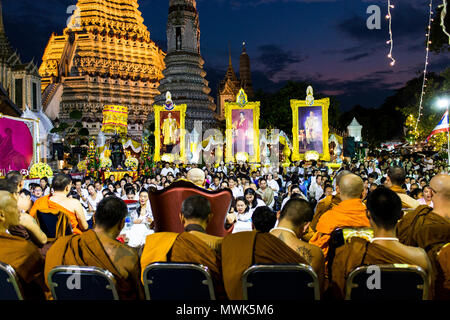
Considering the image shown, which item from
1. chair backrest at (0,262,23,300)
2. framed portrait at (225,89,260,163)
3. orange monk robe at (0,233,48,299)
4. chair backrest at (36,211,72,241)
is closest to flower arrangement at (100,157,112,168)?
framed portrait at (225,89,260,163)

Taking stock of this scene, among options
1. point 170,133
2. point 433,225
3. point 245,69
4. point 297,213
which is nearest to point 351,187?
point 433,225

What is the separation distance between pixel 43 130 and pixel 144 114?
13527 millimetres

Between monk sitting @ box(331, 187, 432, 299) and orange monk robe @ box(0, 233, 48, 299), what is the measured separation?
2114 mm

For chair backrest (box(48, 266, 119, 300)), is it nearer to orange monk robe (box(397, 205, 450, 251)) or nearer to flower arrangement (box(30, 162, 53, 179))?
orange monk robe (box(397, 205, 450, 251))

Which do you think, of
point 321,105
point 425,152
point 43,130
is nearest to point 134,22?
point 43,130

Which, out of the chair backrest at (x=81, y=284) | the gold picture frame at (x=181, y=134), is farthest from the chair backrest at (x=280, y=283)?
the gold picture frame at (x=181, y=134)

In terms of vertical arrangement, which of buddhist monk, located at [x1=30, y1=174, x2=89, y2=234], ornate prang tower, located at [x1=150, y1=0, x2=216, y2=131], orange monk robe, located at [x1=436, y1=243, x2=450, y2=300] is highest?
ornate prang tower, located at [x1=150, y1=0, x2=216, y2=131]

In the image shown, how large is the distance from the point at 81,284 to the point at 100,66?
35.4 m

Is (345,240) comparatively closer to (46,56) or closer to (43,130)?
(43,130)

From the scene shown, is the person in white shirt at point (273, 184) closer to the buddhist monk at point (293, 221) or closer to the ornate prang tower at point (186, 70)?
the buddhist monk at point (293, 221)

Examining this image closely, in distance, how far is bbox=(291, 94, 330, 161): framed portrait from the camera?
20.0m

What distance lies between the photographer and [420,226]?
10.6 ft

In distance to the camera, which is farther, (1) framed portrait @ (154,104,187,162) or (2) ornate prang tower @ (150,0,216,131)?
(2) ornate prang tower @ (150,0,216,131)

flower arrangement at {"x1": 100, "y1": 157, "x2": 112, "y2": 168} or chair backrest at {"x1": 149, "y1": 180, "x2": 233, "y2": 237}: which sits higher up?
flower arrangement at {"x1": 100, "y1": 157, "x2": 112, "y2": 168}
